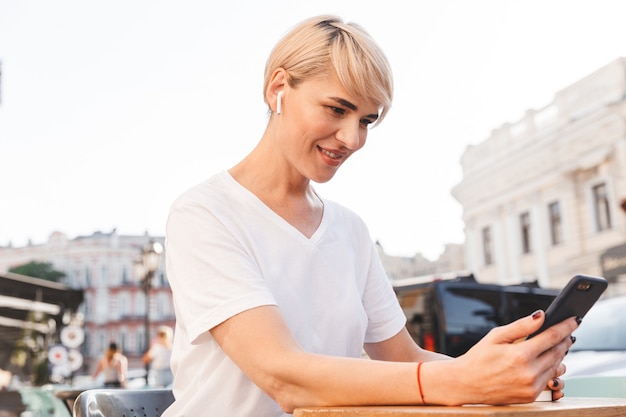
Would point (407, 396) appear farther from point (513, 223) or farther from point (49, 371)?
point (513, 223)

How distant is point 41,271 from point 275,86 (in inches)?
2939

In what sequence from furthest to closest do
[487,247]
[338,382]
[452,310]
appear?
[487,247] → [452,310] → [338,382]

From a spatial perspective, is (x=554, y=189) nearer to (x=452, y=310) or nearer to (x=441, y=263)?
(x=441, y=263)

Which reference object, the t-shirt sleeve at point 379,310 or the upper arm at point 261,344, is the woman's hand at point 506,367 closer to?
the upper arm at point 261,344

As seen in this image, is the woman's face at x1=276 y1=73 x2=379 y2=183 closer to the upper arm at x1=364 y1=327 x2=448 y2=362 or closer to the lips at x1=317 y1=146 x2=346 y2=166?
the lips at x1=317 y1=146 x2=346 y2=166

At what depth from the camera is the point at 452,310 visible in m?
10.1

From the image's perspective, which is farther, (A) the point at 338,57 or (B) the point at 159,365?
(B) the point at 159,365

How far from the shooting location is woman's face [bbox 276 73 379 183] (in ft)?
4.95

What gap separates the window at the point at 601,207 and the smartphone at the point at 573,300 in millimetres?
27356

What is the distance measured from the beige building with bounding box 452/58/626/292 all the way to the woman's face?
2378 centimetres

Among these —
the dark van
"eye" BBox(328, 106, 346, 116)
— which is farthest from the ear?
the dark van

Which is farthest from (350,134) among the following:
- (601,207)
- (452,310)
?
(601,207)

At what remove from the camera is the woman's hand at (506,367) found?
1.08 meters

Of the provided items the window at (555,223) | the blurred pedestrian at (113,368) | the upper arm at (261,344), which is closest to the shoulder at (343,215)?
the upper arm at (261,344)
